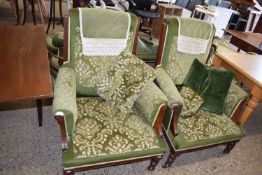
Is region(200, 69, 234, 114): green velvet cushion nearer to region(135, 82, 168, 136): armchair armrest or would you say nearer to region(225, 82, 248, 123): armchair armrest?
region(225, 82, 248, 123): armchair armrest

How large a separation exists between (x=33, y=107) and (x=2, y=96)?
3.64ft

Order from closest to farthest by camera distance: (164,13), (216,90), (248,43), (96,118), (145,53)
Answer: (96,118) → (216,90) → (145,53) → (248,43) → (164,13)

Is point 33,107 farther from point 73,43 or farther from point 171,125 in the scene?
point 171,125

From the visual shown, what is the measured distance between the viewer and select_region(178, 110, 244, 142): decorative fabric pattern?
167 cm

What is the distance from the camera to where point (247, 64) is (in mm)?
2271

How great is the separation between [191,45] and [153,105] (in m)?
0.78

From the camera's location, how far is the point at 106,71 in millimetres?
1705

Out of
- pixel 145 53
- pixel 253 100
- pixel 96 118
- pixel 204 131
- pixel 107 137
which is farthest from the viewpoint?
pixel 145 53

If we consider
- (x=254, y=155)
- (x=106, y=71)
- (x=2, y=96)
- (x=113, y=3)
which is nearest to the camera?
(x=2, y=96)

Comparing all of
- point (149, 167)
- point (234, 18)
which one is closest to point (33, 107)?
point (149, 167)

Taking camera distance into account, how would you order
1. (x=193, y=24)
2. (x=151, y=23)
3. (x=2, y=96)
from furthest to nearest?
(x=151, y=23), (x=193, y=24), (x=2, y=96)

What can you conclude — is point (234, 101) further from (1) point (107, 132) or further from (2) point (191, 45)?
(1) point (107, 132)

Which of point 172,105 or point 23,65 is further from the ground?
point 23,65

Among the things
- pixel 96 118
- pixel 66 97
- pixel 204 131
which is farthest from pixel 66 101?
pixel 204 131
